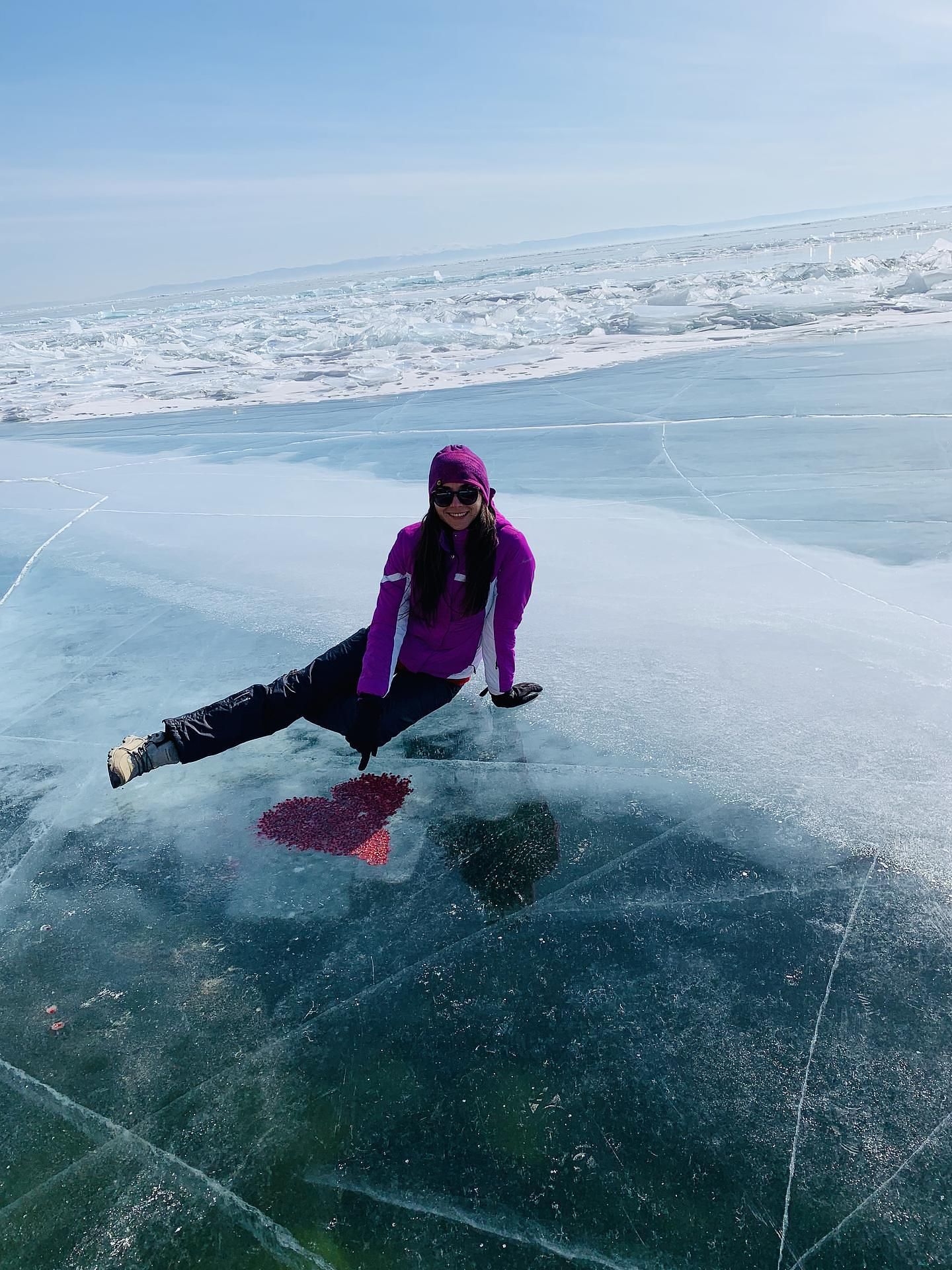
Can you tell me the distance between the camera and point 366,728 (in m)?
2.95

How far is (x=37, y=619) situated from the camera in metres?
4.48

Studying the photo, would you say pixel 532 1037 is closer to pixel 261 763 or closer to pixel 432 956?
pixel 432 956

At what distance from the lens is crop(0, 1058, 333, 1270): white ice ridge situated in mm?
1500

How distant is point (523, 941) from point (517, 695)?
1.17 meters

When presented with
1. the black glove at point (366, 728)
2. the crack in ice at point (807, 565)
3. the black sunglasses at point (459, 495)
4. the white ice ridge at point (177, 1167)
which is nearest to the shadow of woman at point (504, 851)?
the black glove at point (366, 728)

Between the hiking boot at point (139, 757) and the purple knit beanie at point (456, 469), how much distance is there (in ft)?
3.84

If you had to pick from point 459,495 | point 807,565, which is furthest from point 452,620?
point 807,565

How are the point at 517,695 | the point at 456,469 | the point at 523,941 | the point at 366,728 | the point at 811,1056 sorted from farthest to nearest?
the point at 517,695, the point at 366,728, the point at 456,469, the point at 523,941, the point at 811,1056

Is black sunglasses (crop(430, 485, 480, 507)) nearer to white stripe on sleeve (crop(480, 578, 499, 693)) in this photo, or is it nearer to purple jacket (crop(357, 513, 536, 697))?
purple jacket (crop(357, 513, 536, 697))

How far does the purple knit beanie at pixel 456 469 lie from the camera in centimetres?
282

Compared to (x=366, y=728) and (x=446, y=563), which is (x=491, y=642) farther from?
(x=366, y=728)

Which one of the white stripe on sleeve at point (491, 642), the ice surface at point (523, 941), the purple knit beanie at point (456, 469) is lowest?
the ice surface at point (523, 941)

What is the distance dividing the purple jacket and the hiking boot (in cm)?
64

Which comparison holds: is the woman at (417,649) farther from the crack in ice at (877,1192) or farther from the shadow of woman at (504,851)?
the crack in ice at (877,1192)
